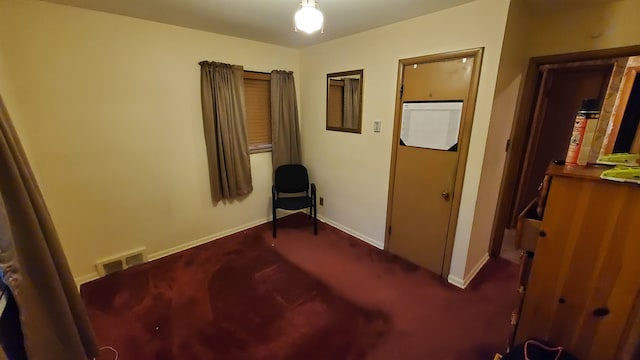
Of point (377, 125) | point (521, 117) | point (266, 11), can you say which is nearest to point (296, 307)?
point (377, 125)

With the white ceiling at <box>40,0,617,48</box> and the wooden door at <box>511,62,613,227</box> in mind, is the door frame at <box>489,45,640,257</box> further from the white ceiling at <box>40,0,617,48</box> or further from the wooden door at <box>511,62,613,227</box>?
the wooden door at <box>511,62,613,227</box>

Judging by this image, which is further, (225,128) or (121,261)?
(225,128)

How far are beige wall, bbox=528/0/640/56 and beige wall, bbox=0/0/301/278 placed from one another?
2671 millimetres

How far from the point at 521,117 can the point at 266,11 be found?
7.85 feet

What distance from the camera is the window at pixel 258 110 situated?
310cm

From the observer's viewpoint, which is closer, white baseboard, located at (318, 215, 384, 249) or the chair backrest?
white baseboard, located at (318, 215, 384, 249)

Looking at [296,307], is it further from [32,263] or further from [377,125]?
[377,125]

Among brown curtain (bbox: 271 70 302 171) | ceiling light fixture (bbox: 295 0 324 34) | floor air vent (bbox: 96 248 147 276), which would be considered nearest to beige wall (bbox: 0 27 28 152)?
floor air vent (bbox: 96 248 147 276)

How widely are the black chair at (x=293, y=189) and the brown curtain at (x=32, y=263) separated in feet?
6.88

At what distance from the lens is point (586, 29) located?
6.28 ft

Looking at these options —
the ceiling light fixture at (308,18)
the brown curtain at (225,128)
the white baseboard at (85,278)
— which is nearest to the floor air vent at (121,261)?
the white baseboard at (85,278)

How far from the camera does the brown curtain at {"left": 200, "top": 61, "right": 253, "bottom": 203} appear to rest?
2670 millimetres

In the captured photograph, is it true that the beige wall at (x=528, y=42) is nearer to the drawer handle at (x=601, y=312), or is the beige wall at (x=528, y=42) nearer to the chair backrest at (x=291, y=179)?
the drawer handle at (x=601, y=312)

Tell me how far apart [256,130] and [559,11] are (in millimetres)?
2993
